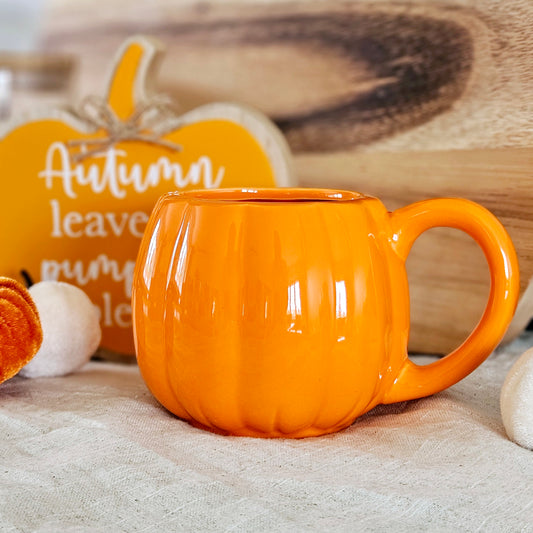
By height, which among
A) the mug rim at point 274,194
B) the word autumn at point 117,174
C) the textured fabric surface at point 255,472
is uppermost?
the word autumn at point 117,174

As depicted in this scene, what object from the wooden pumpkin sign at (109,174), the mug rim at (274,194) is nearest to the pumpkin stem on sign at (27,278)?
the wooden pumpkin sign at (109,174)

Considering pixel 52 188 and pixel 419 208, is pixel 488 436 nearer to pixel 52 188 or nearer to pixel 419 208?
pixel 419 208

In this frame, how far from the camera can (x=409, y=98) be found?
28.4 inches

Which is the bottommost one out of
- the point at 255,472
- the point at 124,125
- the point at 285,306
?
the point at 255,472

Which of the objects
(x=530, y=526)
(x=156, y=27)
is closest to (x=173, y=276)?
(x=530, y=526)

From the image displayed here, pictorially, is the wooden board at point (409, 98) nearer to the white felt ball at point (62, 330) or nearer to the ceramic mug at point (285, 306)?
the ceramic mug at point (285, 306)

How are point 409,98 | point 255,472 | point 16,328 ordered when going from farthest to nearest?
point 409,98 → point 16,328 → point 255,472

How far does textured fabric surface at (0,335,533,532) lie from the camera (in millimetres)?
374

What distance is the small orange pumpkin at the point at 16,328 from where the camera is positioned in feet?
1.75

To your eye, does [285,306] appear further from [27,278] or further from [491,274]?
[27,278]

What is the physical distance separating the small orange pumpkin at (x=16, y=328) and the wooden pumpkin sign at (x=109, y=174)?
17 cm

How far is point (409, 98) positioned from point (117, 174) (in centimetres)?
32

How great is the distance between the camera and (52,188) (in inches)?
28.9

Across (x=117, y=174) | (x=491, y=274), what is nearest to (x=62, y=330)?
(x=117, y=174)
